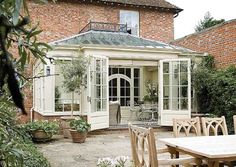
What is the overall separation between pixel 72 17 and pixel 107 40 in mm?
4413

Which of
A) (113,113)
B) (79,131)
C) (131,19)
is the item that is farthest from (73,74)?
(131,19)

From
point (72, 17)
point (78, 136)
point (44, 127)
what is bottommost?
point (78, 136)

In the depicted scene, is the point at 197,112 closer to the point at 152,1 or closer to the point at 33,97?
the point at 33,97

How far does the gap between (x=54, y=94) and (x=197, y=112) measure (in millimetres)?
5448

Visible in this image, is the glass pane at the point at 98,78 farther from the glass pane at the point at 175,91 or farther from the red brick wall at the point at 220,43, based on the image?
the red brick wall at the point at 220,43

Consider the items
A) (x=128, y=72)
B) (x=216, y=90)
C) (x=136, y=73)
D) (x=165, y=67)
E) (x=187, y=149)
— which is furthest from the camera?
(x=136, y=73)

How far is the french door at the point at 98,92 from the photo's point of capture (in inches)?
412

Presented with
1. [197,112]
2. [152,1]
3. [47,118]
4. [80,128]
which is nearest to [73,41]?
[47,118]

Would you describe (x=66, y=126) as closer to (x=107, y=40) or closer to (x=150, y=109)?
(x=107, y=40)

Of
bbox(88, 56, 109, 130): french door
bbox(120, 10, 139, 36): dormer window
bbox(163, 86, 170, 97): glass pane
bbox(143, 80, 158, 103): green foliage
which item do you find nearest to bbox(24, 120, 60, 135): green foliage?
bbox(88, 56, 109, 130): french door

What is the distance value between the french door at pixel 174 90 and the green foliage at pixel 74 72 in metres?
3.22

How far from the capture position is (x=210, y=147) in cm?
370

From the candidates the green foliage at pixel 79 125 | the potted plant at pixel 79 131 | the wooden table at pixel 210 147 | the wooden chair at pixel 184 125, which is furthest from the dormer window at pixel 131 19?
the wooden table at pixel 210 147

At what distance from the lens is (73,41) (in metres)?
11.9
